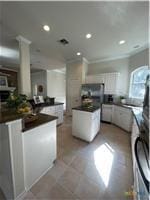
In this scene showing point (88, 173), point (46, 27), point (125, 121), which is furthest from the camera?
point (125, 121)

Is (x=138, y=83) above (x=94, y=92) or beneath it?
above

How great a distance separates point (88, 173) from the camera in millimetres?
1690

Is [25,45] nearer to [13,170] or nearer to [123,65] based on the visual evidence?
→ [13,170]

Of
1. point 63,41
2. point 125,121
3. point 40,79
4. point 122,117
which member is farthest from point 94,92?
point 40,79

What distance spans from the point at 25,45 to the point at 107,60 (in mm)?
3709

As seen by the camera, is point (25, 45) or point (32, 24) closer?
point (32, 24)

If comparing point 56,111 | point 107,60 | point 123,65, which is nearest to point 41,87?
point 56,111

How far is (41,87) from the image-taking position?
7.92m

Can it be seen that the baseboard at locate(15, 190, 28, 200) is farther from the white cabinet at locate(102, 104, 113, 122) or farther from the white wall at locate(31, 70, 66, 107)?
the white wall at locate(31, 70, 66, 107)

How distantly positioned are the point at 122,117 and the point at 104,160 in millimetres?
2027

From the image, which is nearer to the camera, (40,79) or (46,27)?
(46,27)

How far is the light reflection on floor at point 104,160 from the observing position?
1.67m

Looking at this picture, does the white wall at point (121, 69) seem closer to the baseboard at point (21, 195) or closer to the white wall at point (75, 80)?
the white wall at point (75, 80)

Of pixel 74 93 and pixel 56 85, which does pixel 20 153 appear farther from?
pixel 56 85
